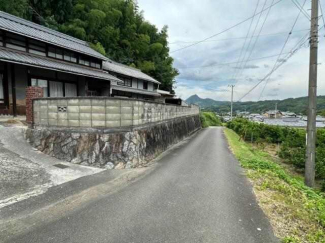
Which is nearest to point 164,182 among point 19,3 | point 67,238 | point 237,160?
point 67,238

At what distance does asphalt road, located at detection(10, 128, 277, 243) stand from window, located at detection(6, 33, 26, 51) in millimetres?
11400

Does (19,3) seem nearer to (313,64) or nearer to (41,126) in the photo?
(41,126)

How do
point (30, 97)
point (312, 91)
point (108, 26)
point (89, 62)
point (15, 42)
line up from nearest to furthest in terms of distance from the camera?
1. point (312, 91)
2. point (30, 97)
3. point (15, 42)
4. point (89, 62)
5. point (108, 26)

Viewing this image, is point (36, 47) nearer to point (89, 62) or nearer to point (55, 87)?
point (55, 87)

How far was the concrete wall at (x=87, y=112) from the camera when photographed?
23.4ft

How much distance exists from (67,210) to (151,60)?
3573 centimetres

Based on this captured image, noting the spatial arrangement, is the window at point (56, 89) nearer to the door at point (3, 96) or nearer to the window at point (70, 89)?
the window at point (70, 89)

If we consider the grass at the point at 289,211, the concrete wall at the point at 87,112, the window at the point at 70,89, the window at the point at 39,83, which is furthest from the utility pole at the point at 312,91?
the window at the point at 70,89

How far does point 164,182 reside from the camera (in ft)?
19.4

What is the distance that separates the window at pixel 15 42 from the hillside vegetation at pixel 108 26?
32.0ft

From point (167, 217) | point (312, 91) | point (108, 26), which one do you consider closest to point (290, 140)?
point (312, 91)

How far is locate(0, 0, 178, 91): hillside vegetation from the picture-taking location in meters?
22.6

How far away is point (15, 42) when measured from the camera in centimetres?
1170

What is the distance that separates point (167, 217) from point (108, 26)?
90.7ft
